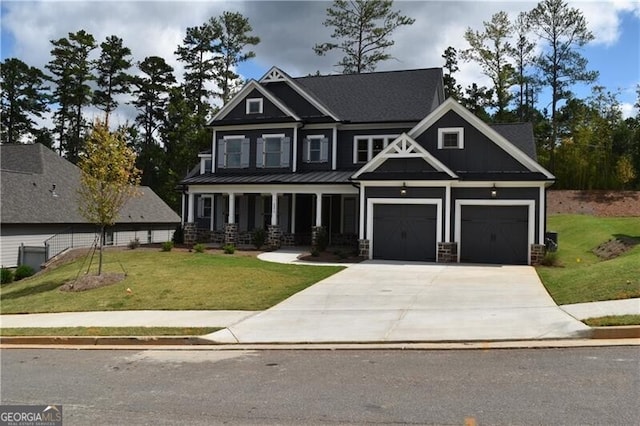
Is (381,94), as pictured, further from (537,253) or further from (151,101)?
(151,101)

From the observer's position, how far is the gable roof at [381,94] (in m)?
30.0

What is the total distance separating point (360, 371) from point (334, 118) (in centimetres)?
2328

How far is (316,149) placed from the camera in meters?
30.7

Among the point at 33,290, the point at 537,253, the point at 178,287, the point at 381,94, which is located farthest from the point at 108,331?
the point at 381,94

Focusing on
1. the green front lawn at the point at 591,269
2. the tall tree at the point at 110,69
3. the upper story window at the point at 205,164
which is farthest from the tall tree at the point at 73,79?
the green front lawn at the point at 591,269

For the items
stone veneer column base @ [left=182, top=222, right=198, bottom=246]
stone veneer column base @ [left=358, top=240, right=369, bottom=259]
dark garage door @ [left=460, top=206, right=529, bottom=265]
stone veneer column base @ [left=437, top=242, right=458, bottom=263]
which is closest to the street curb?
dark garage door @ [left=460, top=206, right=529, bottom=265]

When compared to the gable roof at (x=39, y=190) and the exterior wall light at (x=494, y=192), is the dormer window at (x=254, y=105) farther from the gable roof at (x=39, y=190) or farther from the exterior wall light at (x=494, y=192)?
the exterior wall light at (x=494, y=192)

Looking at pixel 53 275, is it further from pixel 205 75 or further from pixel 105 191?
pixel 205 75

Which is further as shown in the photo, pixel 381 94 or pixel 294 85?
pixel 381 94

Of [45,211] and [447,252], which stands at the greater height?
[45,211]

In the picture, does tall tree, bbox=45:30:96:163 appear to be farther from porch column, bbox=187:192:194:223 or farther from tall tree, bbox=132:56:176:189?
porch column, bbox=187:192:194:223

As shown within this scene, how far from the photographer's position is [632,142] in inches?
1762

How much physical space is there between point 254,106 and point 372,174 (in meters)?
10.6

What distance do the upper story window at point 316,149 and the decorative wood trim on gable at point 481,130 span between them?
23.8 feet
